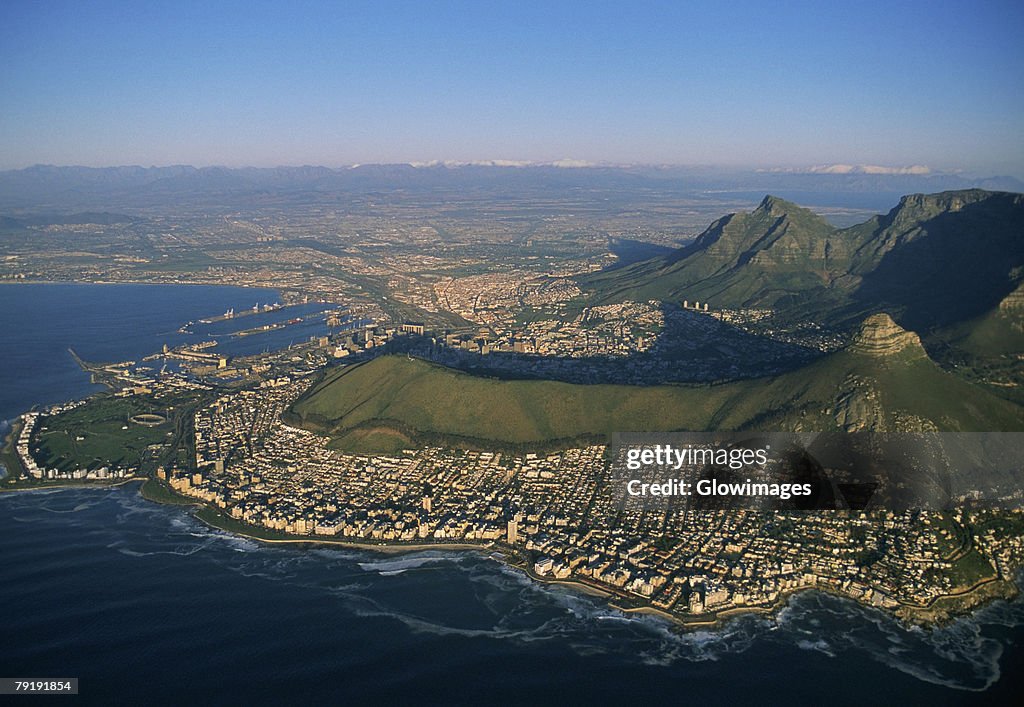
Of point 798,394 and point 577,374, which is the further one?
point 577,374

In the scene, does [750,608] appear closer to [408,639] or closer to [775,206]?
[408,639]

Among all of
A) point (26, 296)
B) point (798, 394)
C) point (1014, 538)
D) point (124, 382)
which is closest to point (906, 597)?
point (1014, 538)

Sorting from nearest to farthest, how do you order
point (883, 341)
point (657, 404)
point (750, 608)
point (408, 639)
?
point (408, 639), point (750, 608), point (883, 341), point (657, 404)

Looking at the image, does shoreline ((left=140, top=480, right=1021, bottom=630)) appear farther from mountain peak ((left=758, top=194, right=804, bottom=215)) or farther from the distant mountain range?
mountain peak ((left=758, top=194, right=804, bottom=215))

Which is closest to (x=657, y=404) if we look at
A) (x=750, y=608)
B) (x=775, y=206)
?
(x=750, y=608)

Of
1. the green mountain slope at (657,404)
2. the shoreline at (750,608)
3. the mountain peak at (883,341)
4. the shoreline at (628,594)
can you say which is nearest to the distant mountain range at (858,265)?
the mountain peak at (883,341)

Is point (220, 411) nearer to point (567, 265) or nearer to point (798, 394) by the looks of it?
point (798, 394)
